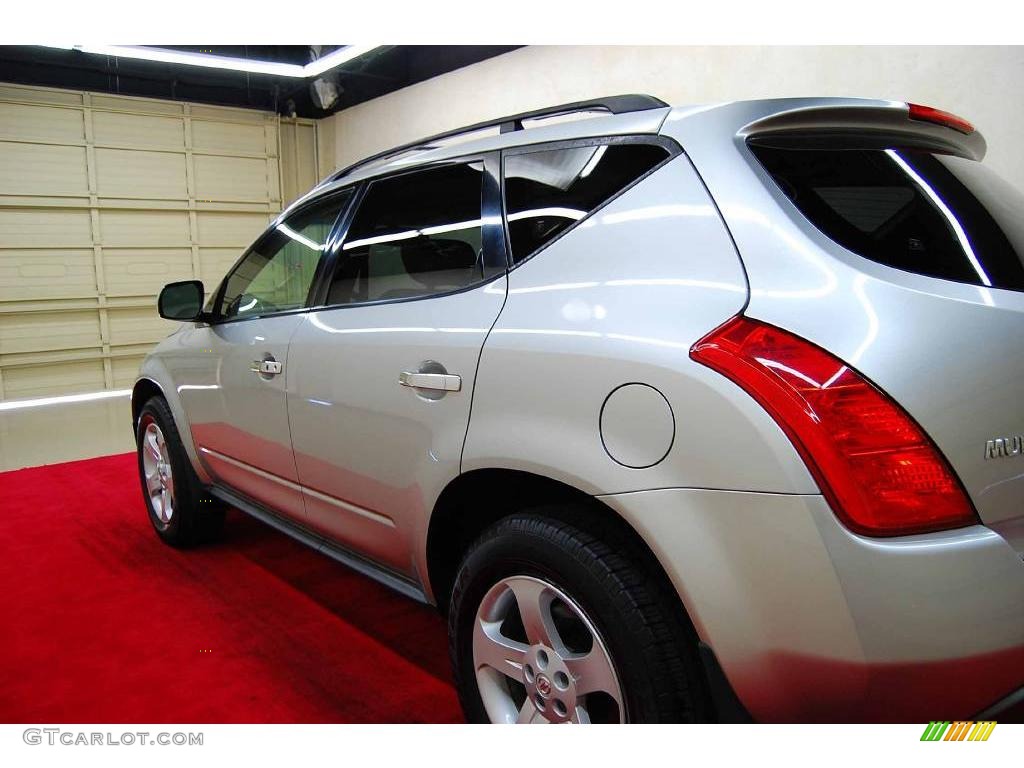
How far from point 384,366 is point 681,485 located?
831 mm

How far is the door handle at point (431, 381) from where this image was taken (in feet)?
5.03

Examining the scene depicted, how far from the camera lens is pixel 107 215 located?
333 inches

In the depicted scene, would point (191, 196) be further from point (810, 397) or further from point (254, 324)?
point (810, 397)

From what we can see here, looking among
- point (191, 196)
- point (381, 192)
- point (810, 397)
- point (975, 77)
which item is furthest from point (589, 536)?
point (191, 196)

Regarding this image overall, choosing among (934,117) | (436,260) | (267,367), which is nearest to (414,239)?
(436,260)

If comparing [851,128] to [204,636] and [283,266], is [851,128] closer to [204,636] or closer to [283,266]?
[283,266]

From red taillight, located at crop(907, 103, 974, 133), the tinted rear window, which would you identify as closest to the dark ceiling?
red taillight, located at crop(907, 103, 974, 133)

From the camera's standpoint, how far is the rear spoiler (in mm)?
1320

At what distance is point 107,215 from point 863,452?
363 inches

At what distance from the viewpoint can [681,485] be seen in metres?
1.14

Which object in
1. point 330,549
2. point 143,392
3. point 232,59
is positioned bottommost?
point 330,549

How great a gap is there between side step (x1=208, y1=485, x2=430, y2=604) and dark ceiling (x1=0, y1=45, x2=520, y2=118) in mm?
5547

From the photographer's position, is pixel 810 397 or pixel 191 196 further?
pixel 191 196

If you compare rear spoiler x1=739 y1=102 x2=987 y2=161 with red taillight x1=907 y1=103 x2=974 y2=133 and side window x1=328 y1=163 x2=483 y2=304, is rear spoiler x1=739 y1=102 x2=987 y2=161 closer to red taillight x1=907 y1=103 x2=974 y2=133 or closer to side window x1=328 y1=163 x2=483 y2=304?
red taillight x1=907 y1=103 x2=974 y2=133
